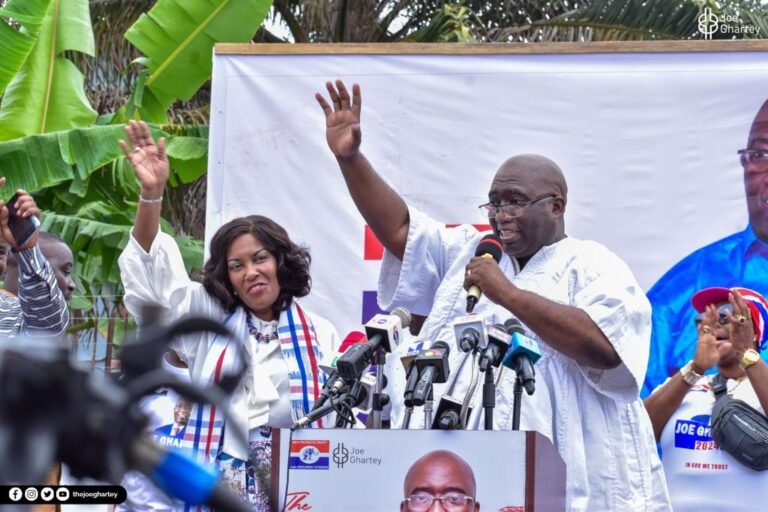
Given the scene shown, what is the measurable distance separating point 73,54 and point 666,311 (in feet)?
30.0

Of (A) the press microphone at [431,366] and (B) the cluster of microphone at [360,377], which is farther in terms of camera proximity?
(B) the cluster of microphone at [360,377]

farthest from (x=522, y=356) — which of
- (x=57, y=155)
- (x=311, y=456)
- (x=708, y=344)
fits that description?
(x=57, y=155)

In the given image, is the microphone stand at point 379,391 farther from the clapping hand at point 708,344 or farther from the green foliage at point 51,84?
the green foliage at point 51,84

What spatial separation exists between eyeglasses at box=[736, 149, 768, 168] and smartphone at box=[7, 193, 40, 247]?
132 inches

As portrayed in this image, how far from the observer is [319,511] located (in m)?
3.45

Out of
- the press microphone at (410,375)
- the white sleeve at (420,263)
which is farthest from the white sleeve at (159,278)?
the press microphone at (410,375)

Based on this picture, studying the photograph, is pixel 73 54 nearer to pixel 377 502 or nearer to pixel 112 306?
pixel 112 306

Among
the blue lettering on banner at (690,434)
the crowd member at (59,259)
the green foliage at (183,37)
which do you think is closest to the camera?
the blue lettering on banner at (690,434)

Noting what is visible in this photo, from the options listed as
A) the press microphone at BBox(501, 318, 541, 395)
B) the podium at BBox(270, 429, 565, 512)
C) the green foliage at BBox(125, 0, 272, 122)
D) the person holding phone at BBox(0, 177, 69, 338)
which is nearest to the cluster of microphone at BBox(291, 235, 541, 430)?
the press microphone at BBox(501, 318, 541, 395)

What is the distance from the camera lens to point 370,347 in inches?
147

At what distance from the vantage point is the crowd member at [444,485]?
335cm

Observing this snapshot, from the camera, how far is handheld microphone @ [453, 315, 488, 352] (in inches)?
145

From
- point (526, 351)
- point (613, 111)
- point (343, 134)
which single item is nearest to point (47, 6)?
point (613, 111)

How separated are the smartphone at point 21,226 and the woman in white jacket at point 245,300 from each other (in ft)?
1.46
